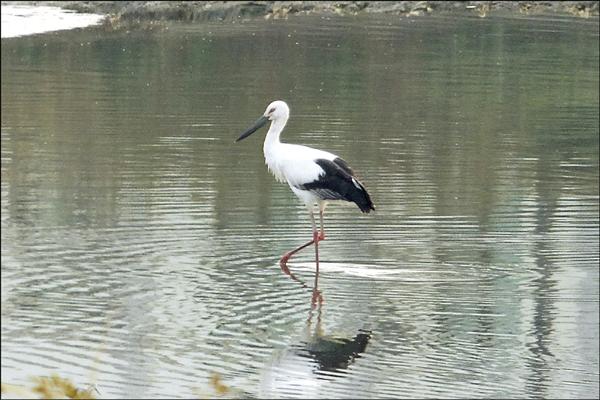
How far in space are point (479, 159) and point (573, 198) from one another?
261 cm

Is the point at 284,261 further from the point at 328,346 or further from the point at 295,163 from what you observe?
the point at 328,346

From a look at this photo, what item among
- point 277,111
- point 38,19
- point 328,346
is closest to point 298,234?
point 277,111

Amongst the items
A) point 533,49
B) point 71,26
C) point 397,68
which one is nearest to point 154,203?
point 397,68

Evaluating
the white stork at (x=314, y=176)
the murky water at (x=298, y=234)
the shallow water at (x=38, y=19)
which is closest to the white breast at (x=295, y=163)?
the white stork at (x=314, y=176)

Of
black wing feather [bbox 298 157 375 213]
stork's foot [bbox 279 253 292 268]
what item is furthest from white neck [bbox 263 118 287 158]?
stork's foot [bbox 279 253 292 268]

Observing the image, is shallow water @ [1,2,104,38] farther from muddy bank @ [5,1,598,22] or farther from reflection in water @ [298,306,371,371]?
reflection in water @ [298,306,371,371]

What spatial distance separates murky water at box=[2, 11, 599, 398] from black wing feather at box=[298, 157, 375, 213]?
0.49 m

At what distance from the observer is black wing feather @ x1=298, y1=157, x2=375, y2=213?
12312mm

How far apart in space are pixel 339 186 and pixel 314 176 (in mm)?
258

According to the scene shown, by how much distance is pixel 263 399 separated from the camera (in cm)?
872

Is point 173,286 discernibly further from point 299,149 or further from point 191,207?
point 191,207

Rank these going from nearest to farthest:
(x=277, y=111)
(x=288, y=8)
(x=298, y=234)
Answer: (x=277, y=111), (x=298, y=234), (x=288, y=8)

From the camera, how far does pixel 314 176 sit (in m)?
12.6

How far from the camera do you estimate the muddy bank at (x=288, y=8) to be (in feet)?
114
